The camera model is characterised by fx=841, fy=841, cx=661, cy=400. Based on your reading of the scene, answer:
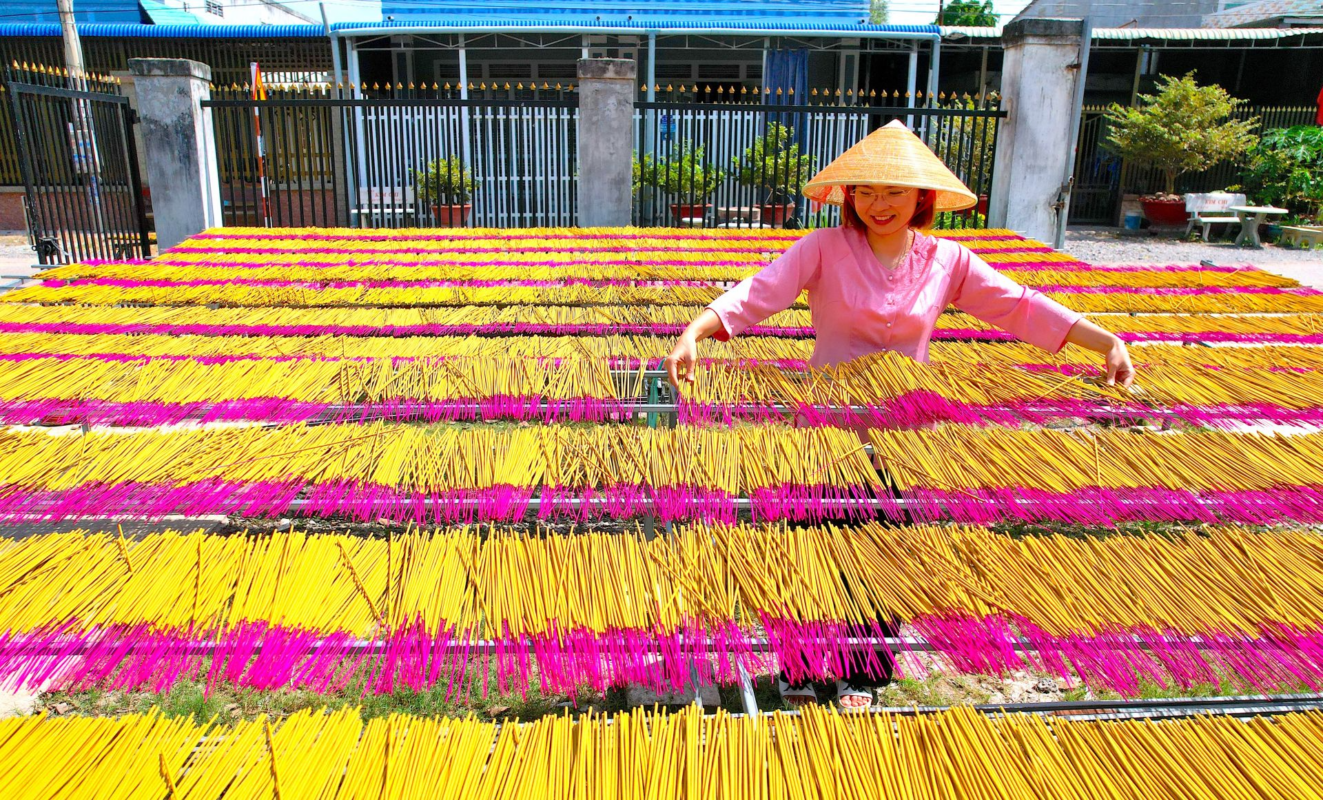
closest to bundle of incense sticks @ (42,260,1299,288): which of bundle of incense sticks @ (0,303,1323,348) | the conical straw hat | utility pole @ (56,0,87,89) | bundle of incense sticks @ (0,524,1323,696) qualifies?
bundle of incense sticks @ (0,303,1323,348)

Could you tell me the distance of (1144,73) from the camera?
1464cm

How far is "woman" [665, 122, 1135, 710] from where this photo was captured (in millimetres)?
2082

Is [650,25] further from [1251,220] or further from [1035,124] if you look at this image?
[1251,220]

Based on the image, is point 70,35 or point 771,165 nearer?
point 771,165

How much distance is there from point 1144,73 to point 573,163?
1087 cm

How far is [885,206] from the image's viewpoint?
6.97ft

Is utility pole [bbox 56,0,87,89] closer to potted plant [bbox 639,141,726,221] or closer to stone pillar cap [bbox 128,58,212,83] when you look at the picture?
stone pillar cap [bbox 128,58,212,83]

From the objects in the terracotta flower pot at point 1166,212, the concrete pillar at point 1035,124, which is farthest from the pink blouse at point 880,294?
the terracotta flower pot at point 1166,212

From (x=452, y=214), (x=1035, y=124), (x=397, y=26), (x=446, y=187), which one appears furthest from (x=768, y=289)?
(x=397, y=26)

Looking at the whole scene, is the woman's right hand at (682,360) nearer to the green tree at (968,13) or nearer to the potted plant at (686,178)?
the potted plant at (686,178)

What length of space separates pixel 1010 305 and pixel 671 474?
44.1 inches

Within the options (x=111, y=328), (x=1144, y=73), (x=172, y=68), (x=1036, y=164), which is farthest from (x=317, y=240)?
(x=1144, y=73)

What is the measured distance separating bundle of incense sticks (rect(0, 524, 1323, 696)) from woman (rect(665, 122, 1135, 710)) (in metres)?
0.73

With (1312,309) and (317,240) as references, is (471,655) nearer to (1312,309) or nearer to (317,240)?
(1312,309)
